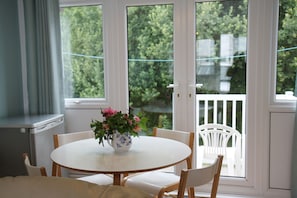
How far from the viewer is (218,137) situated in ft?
10.5

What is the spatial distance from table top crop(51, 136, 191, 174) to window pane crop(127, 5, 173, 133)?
756 millimetres

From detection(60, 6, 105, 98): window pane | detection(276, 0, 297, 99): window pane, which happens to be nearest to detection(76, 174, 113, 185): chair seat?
detection(60, 6, 105, 98): window pane

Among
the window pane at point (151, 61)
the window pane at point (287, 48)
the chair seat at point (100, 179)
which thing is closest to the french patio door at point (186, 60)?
the window pane at point (151, 61)

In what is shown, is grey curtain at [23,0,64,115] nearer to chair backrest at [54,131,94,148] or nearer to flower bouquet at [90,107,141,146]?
chair backrest at [54,131,94,148]

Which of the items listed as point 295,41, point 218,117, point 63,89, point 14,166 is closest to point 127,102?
point 63,89

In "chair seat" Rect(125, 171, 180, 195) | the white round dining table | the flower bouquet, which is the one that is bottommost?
"chair seat" Rect(125, 171, 180, 195)

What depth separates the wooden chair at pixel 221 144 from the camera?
315 cm

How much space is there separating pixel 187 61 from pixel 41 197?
7.09 feet

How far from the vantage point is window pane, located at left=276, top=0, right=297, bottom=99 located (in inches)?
111

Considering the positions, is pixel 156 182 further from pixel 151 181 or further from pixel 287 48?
pixel 287 48

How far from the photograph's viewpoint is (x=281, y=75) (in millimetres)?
2898

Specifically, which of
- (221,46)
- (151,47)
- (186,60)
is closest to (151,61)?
(151,47)

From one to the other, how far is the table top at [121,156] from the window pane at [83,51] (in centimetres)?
98

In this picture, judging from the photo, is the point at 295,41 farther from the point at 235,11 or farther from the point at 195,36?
the point at 195,36
